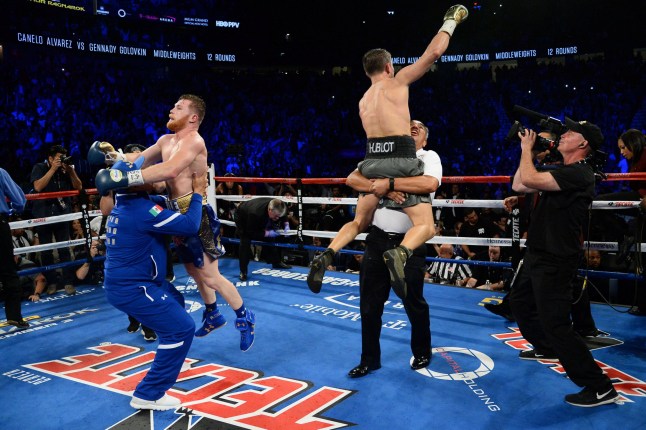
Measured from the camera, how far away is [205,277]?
3807 millimetres

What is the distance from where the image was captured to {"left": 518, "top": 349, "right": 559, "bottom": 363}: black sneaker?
352cm

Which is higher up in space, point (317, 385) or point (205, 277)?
point (205, 277)

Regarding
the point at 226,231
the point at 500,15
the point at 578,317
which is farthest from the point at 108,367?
the point at 500,15

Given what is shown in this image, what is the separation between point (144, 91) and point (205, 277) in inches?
568

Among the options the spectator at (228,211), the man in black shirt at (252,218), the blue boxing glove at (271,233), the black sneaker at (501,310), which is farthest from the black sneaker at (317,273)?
the spectator at (228,211)

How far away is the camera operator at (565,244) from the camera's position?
2.85 metres

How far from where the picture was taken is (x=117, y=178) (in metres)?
2.68

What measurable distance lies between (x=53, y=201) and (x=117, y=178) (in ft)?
13.3

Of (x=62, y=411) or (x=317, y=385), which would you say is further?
(x=317, y=385)

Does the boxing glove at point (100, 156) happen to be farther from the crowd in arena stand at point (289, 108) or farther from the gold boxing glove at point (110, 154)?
the crowd in arena stand at point (289, 108)

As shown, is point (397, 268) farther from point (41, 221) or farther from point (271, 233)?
point (41, 221)

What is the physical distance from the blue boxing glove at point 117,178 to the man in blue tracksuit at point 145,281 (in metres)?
0.13

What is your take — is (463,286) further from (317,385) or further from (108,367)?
(108,367)

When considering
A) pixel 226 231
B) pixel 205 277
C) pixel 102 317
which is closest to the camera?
pixel 205 277
